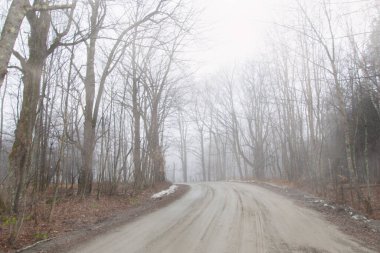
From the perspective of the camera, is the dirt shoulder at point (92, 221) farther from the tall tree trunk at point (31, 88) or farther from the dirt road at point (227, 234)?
the tall tree trunk at point (31, 88)

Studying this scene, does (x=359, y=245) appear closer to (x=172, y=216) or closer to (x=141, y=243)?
(x=141, y=243)

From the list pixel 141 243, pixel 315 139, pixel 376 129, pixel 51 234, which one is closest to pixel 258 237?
pixel 141 243

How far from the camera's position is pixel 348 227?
9.28 m

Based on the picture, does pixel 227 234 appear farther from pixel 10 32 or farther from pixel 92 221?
pixel 10 32

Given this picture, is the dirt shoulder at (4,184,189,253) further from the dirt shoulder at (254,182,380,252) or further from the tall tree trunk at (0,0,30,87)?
the dirt shoulder at (254,182,380,252)

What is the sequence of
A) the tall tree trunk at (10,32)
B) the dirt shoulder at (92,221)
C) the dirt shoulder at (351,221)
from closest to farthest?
the tall tree trunk at (10,32), the dirt shoulder at (92,221), the dirt shoulder at (351,221)

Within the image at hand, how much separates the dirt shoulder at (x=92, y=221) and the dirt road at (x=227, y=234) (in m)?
0.42

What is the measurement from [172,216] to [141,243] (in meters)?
3.68

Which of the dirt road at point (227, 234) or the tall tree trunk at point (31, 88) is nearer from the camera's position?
the dirt road at point (227, 234)

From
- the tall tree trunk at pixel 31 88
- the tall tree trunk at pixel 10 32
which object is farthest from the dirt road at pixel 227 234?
the tall tree trunk at pixel 10 32

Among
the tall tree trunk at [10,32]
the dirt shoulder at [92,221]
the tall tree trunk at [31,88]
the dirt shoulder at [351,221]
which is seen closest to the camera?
the tall tree trunk at [10,32]

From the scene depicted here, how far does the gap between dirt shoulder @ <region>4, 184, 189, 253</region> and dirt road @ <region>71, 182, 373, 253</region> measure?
42 cm

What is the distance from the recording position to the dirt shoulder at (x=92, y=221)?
23.9 feet

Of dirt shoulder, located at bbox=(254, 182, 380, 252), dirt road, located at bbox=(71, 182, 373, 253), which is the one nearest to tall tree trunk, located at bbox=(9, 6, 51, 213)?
dirt road, located at bbox=(71, 182, 373, 253)
